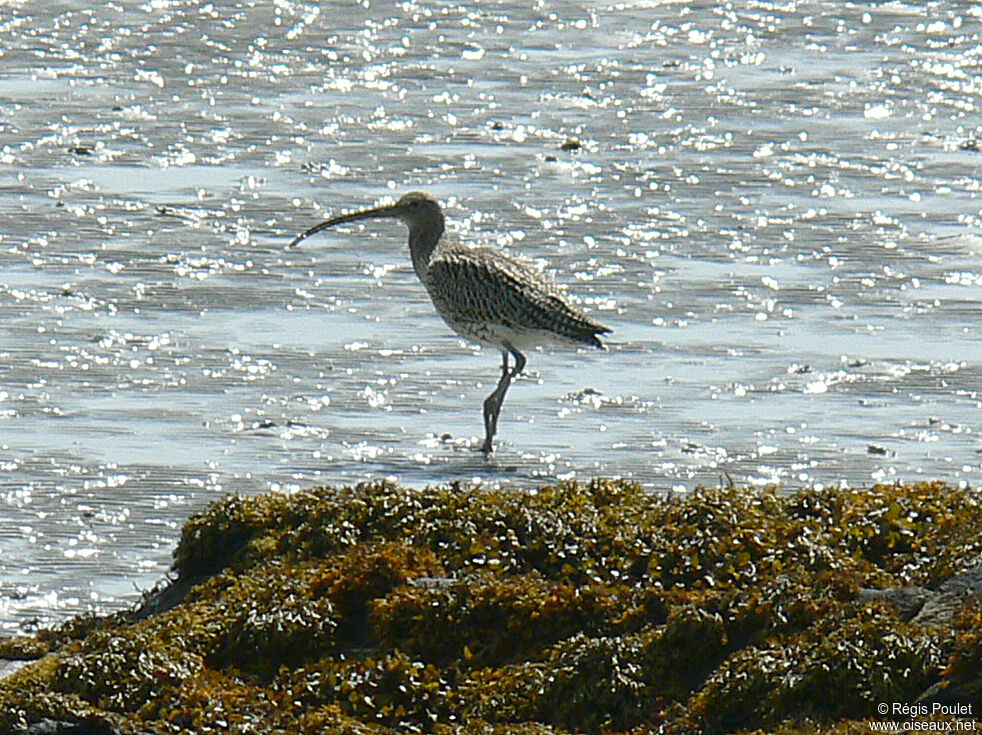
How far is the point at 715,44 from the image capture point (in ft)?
62.2

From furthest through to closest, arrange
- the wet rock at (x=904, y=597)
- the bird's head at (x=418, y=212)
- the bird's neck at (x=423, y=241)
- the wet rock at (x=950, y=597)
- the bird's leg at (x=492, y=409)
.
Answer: the bird's head at (x=418, y=212) → the bird's neck at (x=423, y=241) → the bird's leg at (x=492, y=409) → the wet rock at (x=904, y=597) → the wet rock at (x=950, y=597)

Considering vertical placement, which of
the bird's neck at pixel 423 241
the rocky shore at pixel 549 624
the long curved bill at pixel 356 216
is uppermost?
the long curved bill at pixel 356 216

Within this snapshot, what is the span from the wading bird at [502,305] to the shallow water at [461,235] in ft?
0.87

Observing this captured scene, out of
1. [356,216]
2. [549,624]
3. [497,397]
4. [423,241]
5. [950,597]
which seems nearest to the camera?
[950,597]

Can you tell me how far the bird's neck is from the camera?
11.9 metres

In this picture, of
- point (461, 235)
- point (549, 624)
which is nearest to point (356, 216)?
point (461, 235)

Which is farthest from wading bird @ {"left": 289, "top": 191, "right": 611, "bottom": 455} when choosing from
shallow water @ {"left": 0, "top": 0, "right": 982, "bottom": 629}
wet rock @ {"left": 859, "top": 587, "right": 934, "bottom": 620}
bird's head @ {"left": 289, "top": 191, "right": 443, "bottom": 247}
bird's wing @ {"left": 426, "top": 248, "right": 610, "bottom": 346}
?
wet rock @ {"left": 859, "top": 587, "right": 934, "bottom": 620}

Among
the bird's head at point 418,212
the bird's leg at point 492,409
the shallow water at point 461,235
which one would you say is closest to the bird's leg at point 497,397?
the bird's leg at point 492,409

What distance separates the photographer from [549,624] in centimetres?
547

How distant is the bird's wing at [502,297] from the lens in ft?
35.1

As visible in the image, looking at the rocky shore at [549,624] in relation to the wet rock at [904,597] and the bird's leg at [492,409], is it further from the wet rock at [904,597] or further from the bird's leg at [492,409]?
the bird's leg at [492,409]

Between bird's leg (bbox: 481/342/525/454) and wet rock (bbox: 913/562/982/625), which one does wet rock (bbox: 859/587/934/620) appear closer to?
wet rock (bbox: 913/562/982/625)

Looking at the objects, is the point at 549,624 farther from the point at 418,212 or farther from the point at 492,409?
the point at 418,212

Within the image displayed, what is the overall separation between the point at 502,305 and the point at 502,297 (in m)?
0.08
